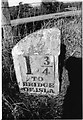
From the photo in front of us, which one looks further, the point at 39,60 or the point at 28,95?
the point at 28,95

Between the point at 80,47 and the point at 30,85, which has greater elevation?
the point at 80,47

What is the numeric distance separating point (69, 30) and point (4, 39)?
0.84 metres

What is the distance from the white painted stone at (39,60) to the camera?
3588mm

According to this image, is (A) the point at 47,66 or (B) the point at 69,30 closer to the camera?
(A) the point at 47,66

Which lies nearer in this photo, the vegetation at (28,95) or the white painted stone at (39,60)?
the white painted stone at (39,60)

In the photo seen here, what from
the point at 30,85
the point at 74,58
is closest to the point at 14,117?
the point at 30,85

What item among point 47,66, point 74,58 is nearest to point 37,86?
point 47,66

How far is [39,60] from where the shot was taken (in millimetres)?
3609

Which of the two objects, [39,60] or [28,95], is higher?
[39,60]

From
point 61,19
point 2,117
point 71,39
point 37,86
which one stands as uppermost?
point 61,19

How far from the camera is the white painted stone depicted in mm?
3588

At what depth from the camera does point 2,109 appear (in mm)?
3883

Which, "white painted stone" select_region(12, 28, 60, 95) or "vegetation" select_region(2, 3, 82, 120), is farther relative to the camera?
"vegetation" select_region(2, 3, 82, 120)

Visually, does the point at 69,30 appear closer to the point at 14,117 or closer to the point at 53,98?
the point at 53,98
